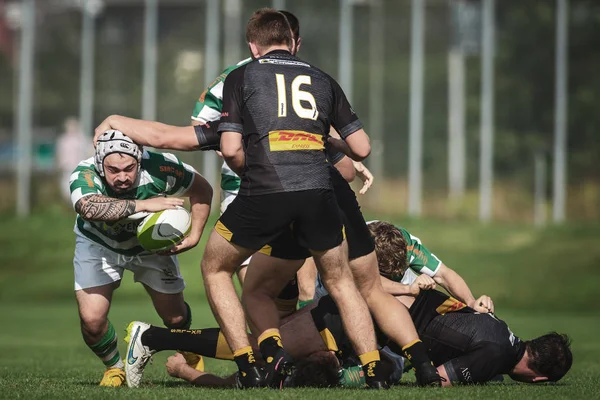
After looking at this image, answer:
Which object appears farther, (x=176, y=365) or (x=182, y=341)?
(x=176, y=365)

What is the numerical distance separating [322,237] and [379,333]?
3.31ft

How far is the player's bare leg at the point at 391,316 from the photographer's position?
7.00m

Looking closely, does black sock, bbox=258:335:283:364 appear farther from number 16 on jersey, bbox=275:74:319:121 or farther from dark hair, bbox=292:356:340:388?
number 16 on jersey, bbox=275:74:319:121

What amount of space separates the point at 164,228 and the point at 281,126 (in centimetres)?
116

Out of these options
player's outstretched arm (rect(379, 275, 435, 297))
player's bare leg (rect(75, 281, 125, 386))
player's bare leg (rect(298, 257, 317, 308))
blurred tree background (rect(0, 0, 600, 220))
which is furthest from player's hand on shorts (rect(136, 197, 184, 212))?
blurred tree background (rect(0, 0, 600, 220))

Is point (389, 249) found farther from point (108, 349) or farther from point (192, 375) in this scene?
point (108, 349)

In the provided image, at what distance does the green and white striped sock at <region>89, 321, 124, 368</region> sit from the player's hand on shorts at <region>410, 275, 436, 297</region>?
2.31m

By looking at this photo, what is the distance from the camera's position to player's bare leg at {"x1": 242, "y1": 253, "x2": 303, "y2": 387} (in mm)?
6954

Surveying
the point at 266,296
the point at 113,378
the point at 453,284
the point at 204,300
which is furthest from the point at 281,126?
the point at 204,300

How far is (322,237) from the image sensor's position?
22.1ft

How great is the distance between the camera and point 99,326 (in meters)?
7.97

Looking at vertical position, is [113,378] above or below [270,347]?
below

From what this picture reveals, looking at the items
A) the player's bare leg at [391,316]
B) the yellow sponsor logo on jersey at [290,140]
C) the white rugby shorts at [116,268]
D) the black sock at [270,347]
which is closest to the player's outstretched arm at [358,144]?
the yellow sponsor logo on jersey at [290,140]

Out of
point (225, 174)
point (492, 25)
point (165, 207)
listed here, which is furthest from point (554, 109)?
point (165, 207)
